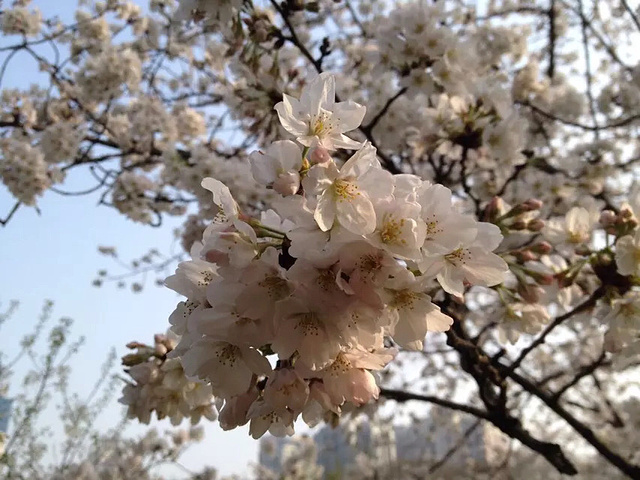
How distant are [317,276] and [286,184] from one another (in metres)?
0.17

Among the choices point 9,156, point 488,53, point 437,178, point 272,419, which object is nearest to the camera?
point 272,419

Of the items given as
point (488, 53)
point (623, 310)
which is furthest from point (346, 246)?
point (488, 53)

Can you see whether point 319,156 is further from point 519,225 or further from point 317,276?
point 519,225

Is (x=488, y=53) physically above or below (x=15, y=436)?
above

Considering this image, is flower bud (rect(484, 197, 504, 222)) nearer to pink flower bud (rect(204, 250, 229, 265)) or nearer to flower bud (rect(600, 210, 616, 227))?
flower bud (rect(600, 210, 616, 227))

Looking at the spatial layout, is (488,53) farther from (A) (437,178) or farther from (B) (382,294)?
(B) (382,294)

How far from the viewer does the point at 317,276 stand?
77 centimetres

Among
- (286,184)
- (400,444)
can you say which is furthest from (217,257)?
(400,444)

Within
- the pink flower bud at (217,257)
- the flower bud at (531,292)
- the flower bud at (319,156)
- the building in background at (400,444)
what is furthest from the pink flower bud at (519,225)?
the building in background at (400,444)

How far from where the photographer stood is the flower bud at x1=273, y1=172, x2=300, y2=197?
0.83 meters

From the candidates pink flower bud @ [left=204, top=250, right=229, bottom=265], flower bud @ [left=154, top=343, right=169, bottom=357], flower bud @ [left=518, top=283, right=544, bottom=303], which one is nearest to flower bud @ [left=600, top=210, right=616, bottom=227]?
flower bud @ [left=518, top=283, right=544, bottom=303]

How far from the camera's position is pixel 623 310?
54.2 inches

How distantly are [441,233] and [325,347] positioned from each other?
0.90 ft

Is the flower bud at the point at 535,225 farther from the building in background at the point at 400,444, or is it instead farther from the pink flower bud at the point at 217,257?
the building in background at the point at 400,444
